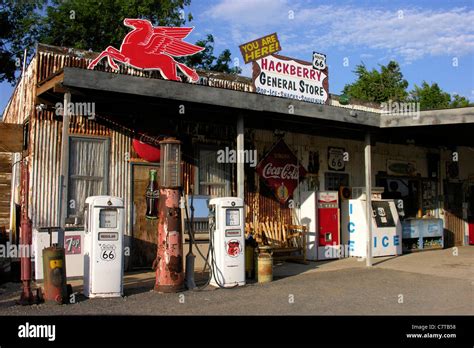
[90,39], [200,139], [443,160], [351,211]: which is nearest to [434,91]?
[443,160]

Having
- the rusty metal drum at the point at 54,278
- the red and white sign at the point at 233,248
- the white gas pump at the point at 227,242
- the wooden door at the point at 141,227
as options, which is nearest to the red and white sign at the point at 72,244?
the wooden door at the point at 141,227

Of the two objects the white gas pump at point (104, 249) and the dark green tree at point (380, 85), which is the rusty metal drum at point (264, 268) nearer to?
the white gas pump at point (104, 249)

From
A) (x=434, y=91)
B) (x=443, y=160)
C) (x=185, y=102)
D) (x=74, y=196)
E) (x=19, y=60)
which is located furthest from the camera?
(x=434, y=91)

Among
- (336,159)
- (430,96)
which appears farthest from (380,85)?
(336,159)

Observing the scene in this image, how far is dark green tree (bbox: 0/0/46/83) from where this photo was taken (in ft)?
93.7

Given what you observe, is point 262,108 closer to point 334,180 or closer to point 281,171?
point 281,171

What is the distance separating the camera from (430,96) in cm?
4459

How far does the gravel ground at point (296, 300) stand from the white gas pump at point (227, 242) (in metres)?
0.31

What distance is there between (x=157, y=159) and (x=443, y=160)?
12.5 m

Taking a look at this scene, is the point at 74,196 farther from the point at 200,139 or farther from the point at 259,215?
the point at 259,215

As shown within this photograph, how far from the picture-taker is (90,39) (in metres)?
28.1

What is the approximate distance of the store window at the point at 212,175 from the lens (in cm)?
1344
